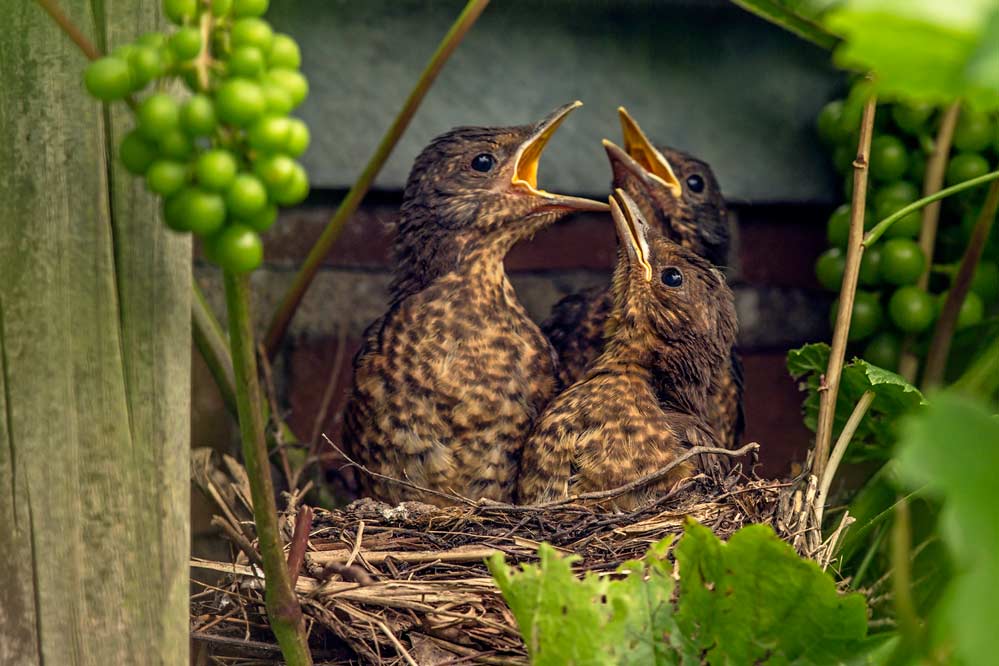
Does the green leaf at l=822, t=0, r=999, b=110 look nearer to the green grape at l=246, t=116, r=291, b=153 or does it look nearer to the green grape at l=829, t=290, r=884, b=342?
the green grape at l=246, t=116, r=291, b=153

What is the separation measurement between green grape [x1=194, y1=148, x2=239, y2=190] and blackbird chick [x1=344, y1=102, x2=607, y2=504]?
3.30 ft

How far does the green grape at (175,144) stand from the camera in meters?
0.74

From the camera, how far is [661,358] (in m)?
1.84

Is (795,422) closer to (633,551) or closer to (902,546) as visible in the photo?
(633,551)

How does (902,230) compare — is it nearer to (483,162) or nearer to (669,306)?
(669,306)

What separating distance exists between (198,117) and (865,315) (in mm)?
1442

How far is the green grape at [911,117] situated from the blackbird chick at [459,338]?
0.54m

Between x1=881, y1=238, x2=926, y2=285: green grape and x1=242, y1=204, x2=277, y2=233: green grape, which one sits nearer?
x1=242, y1=204, x2=277, y2=233: green grape

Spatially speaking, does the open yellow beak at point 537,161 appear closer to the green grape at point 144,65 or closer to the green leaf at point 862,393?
the green leaf at point 862,393

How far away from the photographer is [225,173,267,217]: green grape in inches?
29.0

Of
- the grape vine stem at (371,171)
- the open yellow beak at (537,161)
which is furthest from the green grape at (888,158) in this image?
the grape vine stem at (371,171)

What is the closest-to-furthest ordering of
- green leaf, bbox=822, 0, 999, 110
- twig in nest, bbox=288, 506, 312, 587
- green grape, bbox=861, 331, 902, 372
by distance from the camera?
green leaf, bbox=822, 0, 999, 110
twig in nest, bbox=288, 506, 312, 587
green grape, bbox=861, 331, 902, 372

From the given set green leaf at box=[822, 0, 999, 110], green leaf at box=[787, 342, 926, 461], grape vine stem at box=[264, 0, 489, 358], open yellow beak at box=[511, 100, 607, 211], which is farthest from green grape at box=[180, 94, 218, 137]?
open yellow beak at box=[511, 100, 607, 211]

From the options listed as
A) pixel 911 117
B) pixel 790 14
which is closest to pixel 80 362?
pixel 790 14
